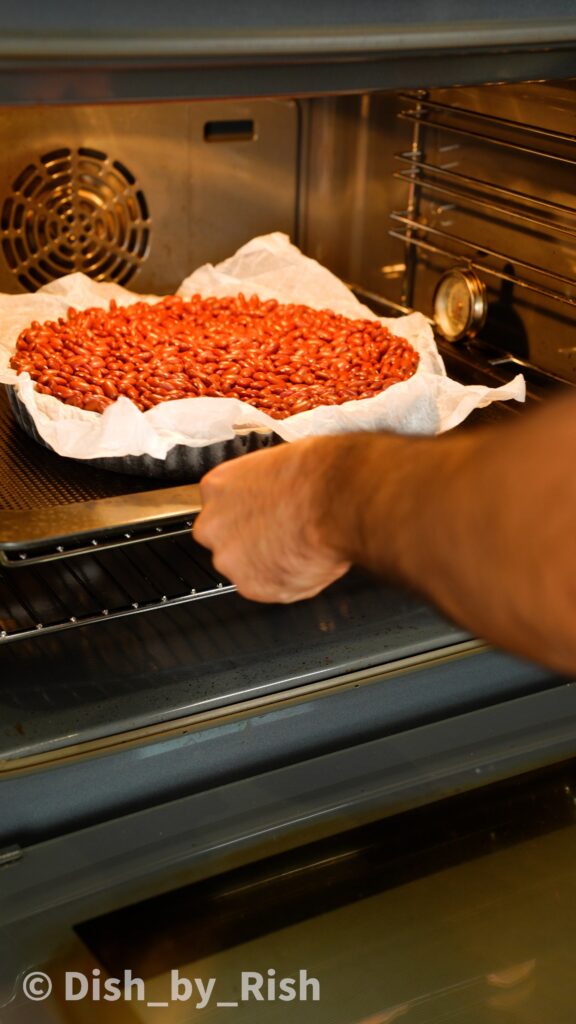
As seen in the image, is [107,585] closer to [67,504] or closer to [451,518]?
[67,504]

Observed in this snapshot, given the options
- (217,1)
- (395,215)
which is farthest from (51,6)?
(395,215)

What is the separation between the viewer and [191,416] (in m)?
1.23

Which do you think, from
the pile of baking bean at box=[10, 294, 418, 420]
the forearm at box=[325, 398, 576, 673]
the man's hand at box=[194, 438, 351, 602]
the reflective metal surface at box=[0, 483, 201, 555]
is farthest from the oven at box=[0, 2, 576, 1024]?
the forearm at box=[325, 398, 576, 673]

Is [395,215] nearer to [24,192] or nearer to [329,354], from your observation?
[329,354]

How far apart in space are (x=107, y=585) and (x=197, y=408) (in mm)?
213

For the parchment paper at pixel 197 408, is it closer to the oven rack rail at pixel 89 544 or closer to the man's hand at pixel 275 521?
the oven rack rail at pixel 89 544

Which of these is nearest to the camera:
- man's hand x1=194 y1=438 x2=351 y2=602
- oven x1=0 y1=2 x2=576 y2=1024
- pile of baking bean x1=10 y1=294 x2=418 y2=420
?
man's hand x1=194 y1=438 x2=351 y2=602

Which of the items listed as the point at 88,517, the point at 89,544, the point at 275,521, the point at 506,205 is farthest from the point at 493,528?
the point at 506,205

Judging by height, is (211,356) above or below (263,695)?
above

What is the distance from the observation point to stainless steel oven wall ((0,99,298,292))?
4.90 ft

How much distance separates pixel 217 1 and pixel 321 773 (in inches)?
28.0

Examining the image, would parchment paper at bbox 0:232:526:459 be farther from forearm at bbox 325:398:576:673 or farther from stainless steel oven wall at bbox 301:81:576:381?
forearm at bbox 325:398:576:673

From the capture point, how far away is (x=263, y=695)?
113 centimetres

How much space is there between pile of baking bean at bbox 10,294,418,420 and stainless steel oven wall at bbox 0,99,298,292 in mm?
118
